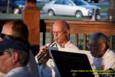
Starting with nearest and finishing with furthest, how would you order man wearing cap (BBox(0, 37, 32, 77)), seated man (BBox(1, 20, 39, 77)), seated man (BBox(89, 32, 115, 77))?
1. man wearing cap (BBox(0, 37, 32, 77))
2. seated man (BBox(1, 20, 39, 77))
3. seated man (BBox(89, 32, 115, 77))

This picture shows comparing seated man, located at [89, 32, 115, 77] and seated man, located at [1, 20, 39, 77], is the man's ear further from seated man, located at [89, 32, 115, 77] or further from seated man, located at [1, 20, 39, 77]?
seated man, located at [89, 32, 115, 77]

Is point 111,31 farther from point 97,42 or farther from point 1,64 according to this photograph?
point 1,64

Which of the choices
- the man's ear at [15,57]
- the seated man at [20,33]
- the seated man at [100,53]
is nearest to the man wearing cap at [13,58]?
the man's ear at [15,57]

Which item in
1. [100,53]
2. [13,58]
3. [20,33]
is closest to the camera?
[13,58]

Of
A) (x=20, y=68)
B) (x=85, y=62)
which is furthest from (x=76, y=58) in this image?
(x=20, y=68)

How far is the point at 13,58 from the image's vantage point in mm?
3076

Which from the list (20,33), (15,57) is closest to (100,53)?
(20,33)

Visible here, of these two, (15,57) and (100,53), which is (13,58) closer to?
(15,57)

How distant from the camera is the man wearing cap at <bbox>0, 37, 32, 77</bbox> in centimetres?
307

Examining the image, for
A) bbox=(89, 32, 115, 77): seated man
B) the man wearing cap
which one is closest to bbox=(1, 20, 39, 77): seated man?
the man wearing cap

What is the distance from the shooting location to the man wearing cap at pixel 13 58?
3.07m

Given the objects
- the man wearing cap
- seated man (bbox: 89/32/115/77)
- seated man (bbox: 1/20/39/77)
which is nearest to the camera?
the man wearing cap

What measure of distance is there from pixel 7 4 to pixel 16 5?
2.27 ft

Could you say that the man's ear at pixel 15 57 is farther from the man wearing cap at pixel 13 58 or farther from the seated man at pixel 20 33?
the seated man at pixel 20 33
